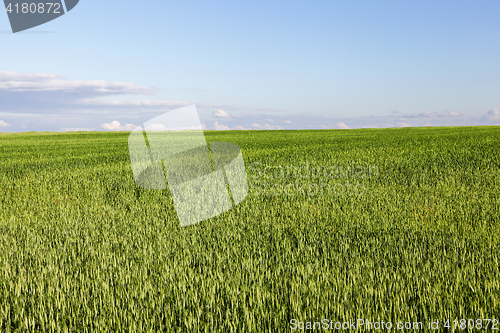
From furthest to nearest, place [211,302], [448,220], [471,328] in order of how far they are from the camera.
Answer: [448,220] → [211,302] → [471,328]

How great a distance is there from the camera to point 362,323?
2.57 metres

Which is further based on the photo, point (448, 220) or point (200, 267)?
point (448, 220)

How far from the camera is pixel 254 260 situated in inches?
148

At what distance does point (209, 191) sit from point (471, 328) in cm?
587

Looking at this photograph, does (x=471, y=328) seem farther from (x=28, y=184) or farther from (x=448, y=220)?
(x=28, y=184)

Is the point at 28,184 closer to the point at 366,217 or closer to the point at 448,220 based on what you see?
the point at 366,217

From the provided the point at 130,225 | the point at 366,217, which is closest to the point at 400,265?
the point at 366,217

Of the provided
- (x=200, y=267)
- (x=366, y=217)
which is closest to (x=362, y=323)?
(x=200, y=267)

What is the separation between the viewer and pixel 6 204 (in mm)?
7391

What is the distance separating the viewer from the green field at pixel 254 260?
2758 mm

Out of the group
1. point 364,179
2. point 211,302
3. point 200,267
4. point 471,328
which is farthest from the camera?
point 364,179

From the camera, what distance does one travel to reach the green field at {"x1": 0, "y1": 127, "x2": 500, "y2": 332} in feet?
9.05

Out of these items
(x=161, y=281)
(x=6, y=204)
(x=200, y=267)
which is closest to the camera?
(x=161, y=281)

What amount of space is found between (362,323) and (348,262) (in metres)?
1.14
